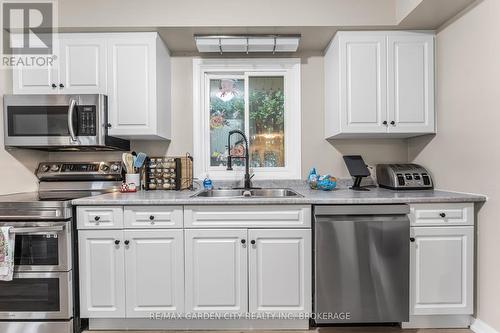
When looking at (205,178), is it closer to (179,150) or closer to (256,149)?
(179,150)

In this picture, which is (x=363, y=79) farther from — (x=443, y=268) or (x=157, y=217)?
(x=157, y=217)

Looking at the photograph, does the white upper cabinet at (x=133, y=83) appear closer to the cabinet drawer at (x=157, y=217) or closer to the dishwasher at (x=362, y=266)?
the cabinet drawer at (x=157, y=217)

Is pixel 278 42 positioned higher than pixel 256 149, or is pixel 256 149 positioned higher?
pixel 278 42

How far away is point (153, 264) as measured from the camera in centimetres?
186

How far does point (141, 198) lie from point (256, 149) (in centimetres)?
111

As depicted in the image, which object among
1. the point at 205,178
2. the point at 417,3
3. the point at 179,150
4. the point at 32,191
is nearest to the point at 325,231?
the point at 205,178

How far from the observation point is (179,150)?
2547mm

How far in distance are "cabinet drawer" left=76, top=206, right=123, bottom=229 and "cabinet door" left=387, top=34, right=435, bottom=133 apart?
6.85 ft

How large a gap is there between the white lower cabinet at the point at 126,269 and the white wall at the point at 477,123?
1951 mm

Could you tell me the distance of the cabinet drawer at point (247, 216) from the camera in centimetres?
185

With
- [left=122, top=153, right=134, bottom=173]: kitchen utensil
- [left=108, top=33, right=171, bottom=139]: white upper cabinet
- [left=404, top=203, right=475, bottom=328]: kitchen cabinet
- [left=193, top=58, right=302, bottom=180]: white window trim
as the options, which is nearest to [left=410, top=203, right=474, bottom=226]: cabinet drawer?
[left=404, top=203, right=475, bottom=328]: kitchen cabinet

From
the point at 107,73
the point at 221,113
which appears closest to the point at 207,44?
the point at 221,113

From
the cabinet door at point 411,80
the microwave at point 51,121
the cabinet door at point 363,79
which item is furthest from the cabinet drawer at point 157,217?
the cabinet door at point 411,80

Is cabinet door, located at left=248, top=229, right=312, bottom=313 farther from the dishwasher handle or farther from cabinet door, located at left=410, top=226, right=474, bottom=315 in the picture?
cabinet door, located at left=410, top=226, right=474, bottom=315
